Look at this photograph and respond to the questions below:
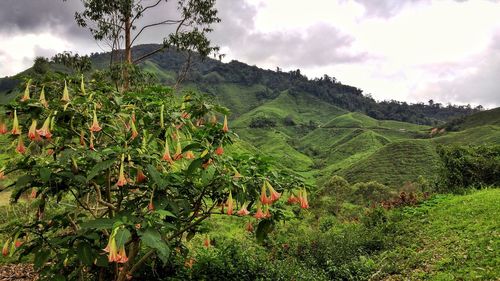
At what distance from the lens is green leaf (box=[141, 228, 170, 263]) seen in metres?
3.34

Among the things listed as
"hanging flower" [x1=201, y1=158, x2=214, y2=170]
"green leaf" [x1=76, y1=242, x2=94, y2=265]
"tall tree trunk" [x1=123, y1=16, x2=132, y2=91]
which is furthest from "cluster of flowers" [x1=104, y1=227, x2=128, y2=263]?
"tall tree trunk" [x1=123, y1=16, x2=132, y2=91]

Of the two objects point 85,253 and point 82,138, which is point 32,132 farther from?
point 85,253

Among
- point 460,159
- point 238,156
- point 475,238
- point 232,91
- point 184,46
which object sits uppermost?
point 232,91

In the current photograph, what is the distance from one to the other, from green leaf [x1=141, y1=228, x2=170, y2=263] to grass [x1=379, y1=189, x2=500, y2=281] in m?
6.78

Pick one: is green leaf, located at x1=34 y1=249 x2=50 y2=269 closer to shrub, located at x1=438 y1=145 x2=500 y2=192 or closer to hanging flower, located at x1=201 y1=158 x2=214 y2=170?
hanging flower, located at x1=201 y1=158 x2=214 y2=170

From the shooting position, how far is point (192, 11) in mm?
21297

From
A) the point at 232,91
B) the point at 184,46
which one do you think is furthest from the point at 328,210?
the point at 232,91

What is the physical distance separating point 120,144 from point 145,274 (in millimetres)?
4479

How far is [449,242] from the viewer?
10008 mm

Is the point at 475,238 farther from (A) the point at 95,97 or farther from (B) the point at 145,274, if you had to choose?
(A) the point at 95,97

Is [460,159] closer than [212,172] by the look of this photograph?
No

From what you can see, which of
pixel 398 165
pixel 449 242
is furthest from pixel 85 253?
pixel 398 165

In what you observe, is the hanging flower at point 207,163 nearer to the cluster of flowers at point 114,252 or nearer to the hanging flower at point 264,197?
the hanging flower at point 264,197

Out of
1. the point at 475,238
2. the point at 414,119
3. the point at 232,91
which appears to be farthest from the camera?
the point at 232,91
